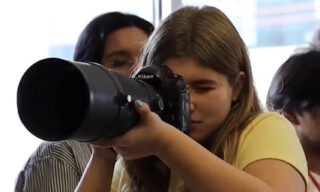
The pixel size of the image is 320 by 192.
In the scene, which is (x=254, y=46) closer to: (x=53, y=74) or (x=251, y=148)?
(x=251, y=148)

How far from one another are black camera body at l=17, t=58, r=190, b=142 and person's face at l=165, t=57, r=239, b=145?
85 millimetres

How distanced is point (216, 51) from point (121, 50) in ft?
1.54

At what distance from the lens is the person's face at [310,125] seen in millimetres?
1155

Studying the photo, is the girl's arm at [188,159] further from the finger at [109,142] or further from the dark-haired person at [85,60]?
the dark-haired person at [85,60]

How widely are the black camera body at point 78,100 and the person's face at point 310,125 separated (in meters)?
0.56

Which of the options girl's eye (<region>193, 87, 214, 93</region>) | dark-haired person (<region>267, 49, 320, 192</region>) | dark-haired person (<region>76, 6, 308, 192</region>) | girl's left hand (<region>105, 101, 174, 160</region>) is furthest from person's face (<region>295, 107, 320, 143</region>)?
girl's left hand (<region>105, 101, 174, 160</region>)

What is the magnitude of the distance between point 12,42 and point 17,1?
0.13 meters

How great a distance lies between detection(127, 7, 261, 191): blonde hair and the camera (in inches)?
30.7

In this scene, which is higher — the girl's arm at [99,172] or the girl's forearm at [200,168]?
the girl's forearm at [200,168]

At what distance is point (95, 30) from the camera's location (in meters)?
1.25

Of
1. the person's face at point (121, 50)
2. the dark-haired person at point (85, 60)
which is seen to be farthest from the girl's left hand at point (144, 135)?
the person's face at point (121, 50)

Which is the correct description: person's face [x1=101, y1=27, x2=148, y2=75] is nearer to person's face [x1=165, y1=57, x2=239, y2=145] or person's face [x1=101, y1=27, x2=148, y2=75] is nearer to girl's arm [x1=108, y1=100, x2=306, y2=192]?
person's face [x1=165, y1=57, x2=239, y2=145]

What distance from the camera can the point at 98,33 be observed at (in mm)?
1244

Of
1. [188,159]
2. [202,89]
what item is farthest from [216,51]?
[188,159]
